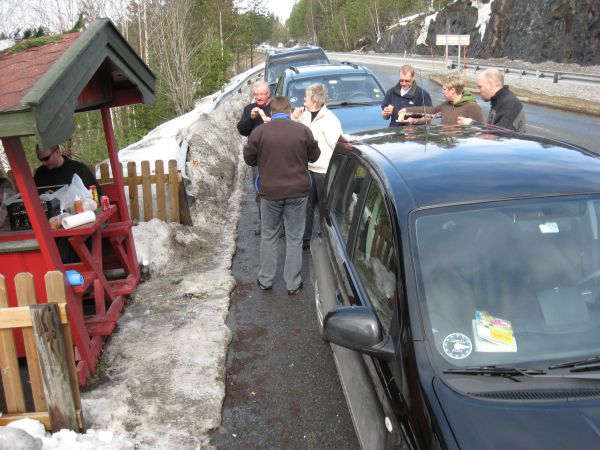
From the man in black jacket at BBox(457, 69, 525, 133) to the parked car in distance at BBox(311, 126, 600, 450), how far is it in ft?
8.16

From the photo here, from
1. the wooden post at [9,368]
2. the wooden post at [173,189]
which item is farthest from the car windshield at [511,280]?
the wooden post at [173,189]

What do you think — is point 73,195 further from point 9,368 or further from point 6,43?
point 9,368

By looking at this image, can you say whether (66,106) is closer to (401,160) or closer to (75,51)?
(75,51)

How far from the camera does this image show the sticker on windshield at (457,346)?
7.43 feet

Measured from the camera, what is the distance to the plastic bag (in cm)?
471

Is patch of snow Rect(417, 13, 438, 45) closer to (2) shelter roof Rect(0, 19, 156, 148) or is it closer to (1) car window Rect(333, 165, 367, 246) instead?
(2) shelter roof Rect(0, 19, 156, 148)

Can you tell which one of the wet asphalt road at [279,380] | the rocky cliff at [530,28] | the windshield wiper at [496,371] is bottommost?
the wet asphalt road at [279,380]

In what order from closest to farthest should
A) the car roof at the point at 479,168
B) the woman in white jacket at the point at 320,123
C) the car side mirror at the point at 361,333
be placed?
1. the car side mirror at the point at 361,333
2. the car roof at the point at 479,168
3. the woman in white jacket at the point at 320,123

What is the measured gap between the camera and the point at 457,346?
2289 mm

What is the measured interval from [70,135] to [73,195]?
4.76 ft

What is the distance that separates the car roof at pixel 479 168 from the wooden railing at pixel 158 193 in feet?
12.6

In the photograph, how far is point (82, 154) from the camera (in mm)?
15875

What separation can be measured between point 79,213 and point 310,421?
2.61 m

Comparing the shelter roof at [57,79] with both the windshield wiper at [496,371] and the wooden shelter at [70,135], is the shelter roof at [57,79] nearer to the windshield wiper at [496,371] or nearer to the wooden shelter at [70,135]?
the wooden shelter at [70,135]
